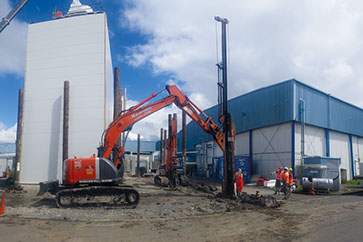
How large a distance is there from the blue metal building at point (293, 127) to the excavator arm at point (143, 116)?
10.9 metres

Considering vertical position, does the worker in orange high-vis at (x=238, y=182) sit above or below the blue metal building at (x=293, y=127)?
below

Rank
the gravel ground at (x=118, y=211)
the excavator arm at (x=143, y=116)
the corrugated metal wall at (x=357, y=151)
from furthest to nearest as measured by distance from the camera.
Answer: the corrugated metal wall at (x=357, y=151) < the excavator arm at (x=143, y=116) < the gravel ground at (x=118, y=211)

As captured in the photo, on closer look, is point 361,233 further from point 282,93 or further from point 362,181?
point 282,93

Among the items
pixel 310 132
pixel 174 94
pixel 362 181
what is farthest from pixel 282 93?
pixel 174 94

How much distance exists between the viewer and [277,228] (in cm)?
788

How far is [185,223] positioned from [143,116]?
648 cm

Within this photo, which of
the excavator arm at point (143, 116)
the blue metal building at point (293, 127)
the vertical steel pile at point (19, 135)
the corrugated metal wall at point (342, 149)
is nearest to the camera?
the excavator arm at point (143, 116)

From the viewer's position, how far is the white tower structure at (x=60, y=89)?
800 inches

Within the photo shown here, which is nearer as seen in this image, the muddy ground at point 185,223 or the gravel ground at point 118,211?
the muddy ground at point 185,223

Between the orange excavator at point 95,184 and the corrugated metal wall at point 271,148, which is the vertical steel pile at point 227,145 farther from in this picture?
the corrugated metal wall at point 271,148

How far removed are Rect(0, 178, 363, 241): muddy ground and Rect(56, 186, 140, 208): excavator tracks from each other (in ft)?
1.49

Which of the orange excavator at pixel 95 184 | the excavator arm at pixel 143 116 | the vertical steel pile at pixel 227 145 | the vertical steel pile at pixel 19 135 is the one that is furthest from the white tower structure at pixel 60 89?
the vertical steel pile at pixel 227 145

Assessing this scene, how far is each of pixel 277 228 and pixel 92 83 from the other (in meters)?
16.8

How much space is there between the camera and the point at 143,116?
13.7m
